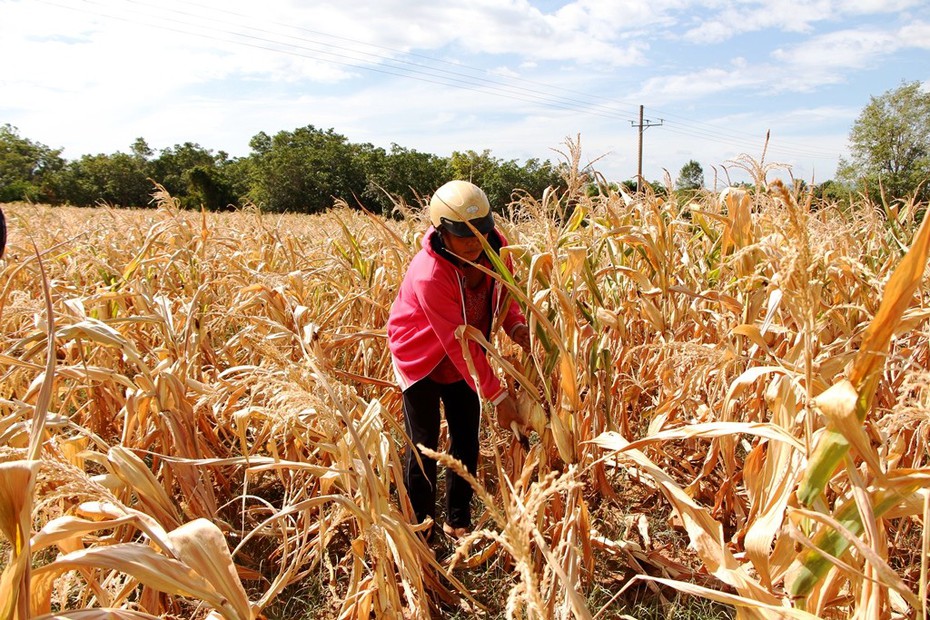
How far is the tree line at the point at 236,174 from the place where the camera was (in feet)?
107

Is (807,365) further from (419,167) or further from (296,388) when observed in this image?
(419,167)

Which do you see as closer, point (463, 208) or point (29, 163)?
point (463, 208)

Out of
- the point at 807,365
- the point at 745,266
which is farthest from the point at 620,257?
the point at 807,365

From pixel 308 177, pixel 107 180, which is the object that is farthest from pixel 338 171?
pixel 107 180

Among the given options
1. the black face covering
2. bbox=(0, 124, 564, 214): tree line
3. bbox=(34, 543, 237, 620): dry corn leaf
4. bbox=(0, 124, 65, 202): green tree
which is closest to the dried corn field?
bbox=(34, 543, 237, 620): dry corn leaf

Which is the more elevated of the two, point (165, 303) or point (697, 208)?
Answer: point (697, 208)

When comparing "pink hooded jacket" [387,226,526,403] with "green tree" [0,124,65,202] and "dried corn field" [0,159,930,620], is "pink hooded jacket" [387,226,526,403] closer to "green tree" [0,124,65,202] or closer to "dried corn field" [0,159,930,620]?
"dried corn field" [0,159,930,620]

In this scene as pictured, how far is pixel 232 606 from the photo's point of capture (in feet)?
3.25

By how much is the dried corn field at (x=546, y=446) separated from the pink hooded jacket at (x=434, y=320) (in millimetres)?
139

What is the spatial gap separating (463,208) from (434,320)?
407 mm

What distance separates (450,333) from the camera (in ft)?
6.47

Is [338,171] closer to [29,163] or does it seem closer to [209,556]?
[29,163]

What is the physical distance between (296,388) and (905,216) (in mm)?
3115

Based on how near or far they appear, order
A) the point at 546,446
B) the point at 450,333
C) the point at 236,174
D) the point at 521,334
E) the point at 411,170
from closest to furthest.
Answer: the point at 546,446 < the point at 450,333 < the point at 521,334 < the point at 411,170 < the point at 236,174
